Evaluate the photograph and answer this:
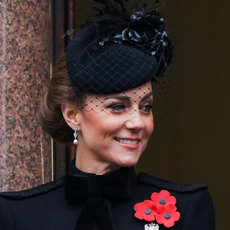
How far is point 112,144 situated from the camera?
2.20 meters

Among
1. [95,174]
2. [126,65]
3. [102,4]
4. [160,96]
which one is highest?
[102,4]

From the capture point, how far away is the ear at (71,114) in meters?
2.37

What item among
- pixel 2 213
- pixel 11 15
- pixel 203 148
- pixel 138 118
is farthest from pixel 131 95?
pixel 203 148

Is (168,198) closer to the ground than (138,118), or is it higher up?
closer to the ground

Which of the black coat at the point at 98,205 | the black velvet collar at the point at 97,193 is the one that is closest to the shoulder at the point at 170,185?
the black coat at the point at 98,205

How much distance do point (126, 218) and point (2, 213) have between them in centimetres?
58

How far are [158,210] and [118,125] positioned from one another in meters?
0.43

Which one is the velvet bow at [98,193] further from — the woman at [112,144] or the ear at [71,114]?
the ear at [71,114]

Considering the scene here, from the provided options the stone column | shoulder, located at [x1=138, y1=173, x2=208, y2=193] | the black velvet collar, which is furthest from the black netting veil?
the stone column

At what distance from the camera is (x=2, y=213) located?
2.31 metres

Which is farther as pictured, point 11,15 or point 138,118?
point 11,15

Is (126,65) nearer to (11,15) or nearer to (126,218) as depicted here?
(126,218)

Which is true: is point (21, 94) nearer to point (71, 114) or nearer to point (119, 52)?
point (71, 114)

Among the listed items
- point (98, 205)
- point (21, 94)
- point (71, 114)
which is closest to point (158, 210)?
point (98, 205)
